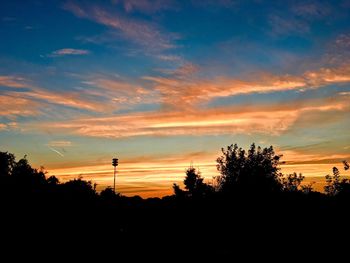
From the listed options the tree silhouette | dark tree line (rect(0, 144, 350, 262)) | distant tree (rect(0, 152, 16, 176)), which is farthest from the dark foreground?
A: distant tree (rect(0, 152, 16, 176))

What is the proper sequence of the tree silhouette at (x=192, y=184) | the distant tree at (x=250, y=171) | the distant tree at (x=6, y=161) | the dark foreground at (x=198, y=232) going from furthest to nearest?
the distant tree at (x=6, y=161), the tree silhouette at (x=192, y=184), the distant tree at (x=250, y=171), the dark foreground at (x=198, y=232)

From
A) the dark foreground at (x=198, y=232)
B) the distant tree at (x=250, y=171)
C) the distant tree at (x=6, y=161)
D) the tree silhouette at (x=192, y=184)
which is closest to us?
the dark foreground at (x=198, y=232)

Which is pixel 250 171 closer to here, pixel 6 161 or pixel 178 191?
pixel 178 191

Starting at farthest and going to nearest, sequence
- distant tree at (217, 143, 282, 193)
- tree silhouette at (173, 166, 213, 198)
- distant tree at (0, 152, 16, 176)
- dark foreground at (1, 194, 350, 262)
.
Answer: distant tree at (0, 152, 16, 176) < tree silhouette at (173, 166, 213, 198) < distant tree at (217, 143, 282, 193) < dark foreground at (1, 194, 350, 262)

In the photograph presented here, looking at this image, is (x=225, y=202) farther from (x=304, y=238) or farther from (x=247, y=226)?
(x=304, y=238)

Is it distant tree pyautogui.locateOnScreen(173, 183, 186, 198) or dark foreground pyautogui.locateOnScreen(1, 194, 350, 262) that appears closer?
dark foreground pyautogui.locateOnScreen(1, 194, 350, 262)

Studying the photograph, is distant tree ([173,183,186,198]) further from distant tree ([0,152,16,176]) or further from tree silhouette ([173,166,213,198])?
distant tree ([0,152,16,176])

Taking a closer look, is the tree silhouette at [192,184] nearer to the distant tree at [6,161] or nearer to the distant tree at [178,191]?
the distant tree at [178,191]

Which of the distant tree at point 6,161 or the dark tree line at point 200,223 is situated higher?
the distant tree at point 6,161

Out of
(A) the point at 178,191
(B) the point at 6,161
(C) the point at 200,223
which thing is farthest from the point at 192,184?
(B) the point at 6,161

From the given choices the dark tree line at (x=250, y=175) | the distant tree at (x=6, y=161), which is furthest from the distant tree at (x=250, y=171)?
the distant tree at (x=6, y=161)

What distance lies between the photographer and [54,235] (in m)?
31.7

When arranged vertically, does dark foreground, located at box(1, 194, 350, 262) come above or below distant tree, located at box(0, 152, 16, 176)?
below

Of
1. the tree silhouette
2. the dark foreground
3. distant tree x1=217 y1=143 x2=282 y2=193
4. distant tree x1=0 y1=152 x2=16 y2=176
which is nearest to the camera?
Answer: the dark foreground
